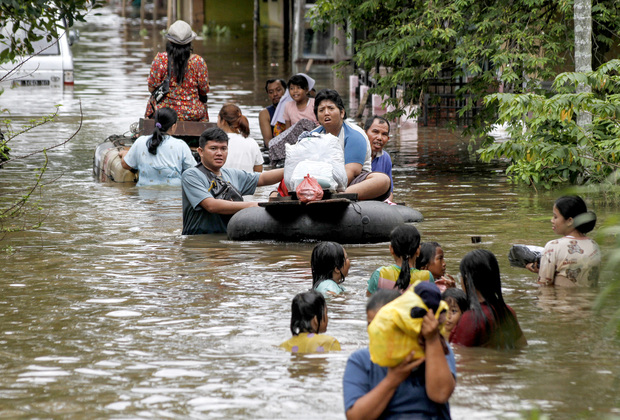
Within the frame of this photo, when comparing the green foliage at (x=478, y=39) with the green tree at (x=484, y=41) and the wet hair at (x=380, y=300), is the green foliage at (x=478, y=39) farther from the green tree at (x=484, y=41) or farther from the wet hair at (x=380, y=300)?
the wet hair at (x=380, y=300)

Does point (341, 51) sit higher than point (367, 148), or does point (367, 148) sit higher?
point (341, 51)

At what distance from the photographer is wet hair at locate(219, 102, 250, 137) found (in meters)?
12.7

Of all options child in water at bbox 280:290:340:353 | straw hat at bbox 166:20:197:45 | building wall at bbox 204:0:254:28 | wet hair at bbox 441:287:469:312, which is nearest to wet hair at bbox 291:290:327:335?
child in water at bbox 280:290:340:353

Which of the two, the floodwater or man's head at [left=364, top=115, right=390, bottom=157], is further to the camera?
man's head at [left=364, top=115, right=390, bottom=157]

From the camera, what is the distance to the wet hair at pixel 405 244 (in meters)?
7.15

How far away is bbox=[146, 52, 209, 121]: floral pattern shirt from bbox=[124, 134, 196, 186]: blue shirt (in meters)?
1.52

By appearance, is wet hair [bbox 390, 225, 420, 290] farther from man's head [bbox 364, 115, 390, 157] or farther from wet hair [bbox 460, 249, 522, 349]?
man's head [bbox 364, 115, 390, 157]

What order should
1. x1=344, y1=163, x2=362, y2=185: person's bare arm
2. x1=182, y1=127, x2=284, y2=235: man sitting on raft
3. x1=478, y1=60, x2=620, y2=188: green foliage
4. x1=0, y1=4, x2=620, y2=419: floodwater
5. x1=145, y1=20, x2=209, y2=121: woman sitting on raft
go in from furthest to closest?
x1=145, y1=20, x2=209, y2=121: woman sitting on raft
x1=478, y1=60, x2=620, y2=188: green foliage
x1=344, y1=163, x2=362, y2=185: person's bare arm
x1=182, y1=127, x2=284, y2=235: man sitting on raft
x1=0, y1=4, x2=620, y2=419: floodwater

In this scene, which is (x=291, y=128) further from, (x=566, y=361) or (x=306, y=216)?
(x=566, y=361)

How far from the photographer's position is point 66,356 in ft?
21.2

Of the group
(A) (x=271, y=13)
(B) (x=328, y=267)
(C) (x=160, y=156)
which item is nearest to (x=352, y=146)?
(B) (x=328, y=267)

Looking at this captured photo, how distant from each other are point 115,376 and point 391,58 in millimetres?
9077

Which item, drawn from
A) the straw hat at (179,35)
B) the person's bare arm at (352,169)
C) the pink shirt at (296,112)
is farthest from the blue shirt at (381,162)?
the straw hat at (179,35)

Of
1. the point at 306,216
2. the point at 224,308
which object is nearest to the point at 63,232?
the point at 306,216
